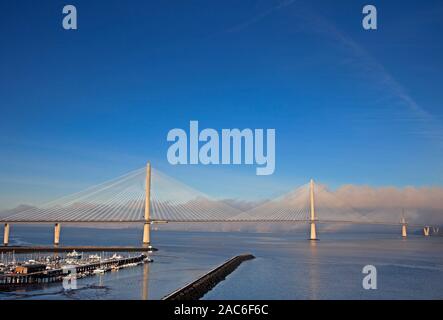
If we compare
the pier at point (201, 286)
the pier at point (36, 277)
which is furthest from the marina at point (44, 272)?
the pier at point (201, 286)

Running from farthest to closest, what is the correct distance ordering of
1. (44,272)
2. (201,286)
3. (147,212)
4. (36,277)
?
(147,212) < (44,272) < (36,277) < (201,286)

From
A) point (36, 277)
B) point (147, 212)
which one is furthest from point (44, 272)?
point (147, 212)

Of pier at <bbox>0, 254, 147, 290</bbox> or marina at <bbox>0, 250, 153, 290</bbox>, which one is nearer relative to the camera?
pier at <bbox>0, 254, 147, 290</bbox>

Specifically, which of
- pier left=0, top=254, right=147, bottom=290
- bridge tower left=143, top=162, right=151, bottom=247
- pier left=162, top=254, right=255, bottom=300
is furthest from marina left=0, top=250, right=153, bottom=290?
bridge tower left=143, top=162, right=151, bottom=247

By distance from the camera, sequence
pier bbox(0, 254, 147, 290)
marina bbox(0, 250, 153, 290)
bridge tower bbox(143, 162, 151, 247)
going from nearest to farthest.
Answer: pier bbox(0, 254, 147, 290)
marina bbox(0, 250, 153, 290)
bridge tower bbox(143, 162, 151, 247)

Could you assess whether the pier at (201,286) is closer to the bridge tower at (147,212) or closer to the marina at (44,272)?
the marina at (44,272)

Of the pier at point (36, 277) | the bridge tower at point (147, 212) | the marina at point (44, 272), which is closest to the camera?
the pier at point (36, 277)

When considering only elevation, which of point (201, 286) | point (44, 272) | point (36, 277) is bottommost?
point (36, 277)

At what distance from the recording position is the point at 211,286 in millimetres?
31891

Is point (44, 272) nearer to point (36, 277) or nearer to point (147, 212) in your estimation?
point (36, 277)

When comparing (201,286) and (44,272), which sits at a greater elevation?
(201,286)

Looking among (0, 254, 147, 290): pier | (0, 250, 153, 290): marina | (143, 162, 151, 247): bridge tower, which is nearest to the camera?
(0, 254, 147, 290): pier

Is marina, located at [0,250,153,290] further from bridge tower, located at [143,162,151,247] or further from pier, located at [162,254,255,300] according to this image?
bridge tower, located at [143,162,151,247]

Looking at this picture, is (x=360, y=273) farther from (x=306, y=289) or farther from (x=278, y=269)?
(x=306, y=289)
